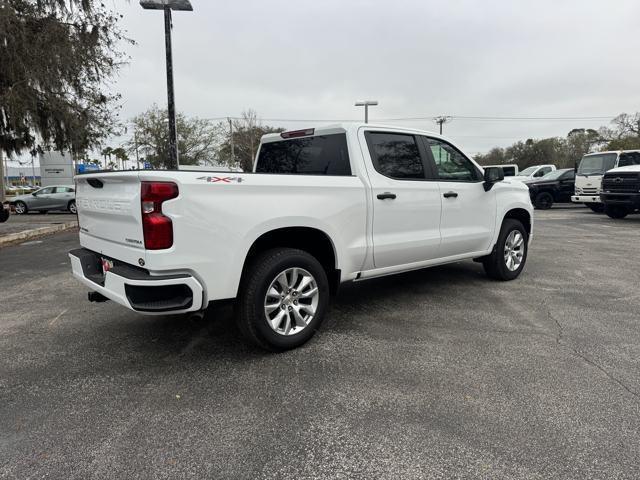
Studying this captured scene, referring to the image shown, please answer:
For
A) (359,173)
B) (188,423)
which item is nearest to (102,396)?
(188,423)

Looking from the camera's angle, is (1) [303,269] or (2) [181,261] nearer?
(2) [181,261]

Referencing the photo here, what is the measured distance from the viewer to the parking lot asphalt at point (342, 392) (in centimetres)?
229

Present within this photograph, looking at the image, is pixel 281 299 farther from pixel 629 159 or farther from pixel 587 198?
pixel 629 159

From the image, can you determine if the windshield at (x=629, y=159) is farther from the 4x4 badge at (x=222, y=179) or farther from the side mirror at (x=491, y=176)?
the 4x4 badge at (x=222, y=179)

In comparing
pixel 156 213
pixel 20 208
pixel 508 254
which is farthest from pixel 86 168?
pixel 20 208

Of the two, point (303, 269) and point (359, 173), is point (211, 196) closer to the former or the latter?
point (303, 269)

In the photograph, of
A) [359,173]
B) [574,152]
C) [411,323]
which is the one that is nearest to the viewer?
[359,173]

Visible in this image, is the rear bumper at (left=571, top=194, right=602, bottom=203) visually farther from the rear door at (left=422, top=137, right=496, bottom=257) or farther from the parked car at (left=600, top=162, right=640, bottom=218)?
the rear door at (left=422, top=137, right=496, bottom=257)

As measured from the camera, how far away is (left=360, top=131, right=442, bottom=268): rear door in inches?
163

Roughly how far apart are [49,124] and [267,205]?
35.0 ft

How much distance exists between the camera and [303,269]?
359 cm

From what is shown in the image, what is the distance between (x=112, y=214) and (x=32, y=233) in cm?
1061

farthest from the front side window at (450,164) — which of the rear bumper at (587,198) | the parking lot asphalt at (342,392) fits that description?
the rear bumper at (587,198)

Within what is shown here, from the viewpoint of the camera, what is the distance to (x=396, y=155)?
446cm
